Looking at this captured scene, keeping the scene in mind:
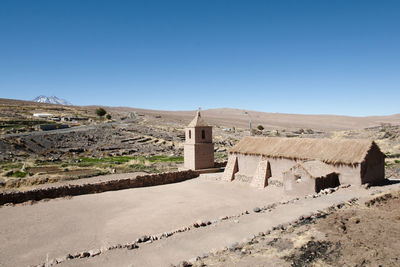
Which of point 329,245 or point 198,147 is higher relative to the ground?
point 198,147

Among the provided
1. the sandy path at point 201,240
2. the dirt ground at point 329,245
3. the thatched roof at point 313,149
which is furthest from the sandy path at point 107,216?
the dirt ground at point 329,245

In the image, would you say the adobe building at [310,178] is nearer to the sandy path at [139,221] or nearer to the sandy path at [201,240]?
the sandy path at [139,221]

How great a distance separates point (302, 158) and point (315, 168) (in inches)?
66.7

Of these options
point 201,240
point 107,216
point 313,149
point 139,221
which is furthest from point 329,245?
point 313,149

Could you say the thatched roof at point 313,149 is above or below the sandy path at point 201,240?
above

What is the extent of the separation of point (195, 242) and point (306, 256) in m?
3.93

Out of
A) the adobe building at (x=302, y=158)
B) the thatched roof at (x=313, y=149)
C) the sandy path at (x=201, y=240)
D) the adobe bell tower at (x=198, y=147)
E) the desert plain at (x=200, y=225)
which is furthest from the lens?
the adobe bell tower at (x=198, y=147)

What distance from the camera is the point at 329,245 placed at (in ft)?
31.5

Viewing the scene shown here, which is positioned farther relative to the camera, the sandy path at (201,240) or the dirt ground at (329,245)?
the sandy path at (201,240)

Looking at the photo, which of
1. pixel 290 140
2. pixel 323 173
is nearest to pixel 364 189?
pixel 323 173

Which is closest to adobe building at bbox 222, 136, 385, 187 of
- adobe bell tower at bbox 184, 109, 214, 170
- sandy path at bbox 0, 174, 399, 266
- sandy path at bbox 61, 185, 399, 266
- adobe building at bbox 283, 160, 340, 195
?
adobe building at bbox 283, 160, 340, 195

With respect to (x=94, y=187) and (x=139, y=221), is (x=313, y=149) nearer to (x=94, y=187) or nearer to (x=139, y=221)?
(x=139, y=221)

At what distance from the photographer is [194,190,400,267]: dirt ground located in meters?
8.66

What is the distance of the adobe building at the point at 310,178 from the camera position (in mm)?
17344
